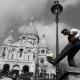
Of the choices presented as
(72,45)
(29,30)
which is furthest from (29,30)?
(72,45)

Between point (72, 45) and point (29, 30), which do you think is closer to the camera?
point (72, 45)

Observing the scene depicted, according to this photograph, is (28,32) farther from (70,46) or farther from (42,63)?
(70,46)

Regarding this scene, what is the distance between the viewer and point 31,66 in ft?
153

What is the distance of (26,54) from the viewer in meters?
51.0

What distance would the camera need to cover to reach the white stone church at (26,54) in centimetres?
4759

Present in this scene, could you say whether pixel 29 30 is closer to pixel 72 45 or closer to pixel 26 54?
pixel 26 54

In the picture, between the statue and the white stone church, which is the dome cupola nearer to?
the white stone church

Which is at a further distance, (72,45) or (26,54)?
(26,54)

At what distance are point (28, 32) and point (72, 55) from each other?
210 feet

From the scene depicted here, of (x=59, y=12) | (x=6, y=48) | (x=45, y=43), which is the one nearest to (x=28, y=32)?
(x=45, y=43)

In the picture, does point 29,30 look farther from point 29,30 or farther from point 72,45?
point 72,45

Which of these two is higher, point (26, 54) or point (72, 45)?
point (26, 54)

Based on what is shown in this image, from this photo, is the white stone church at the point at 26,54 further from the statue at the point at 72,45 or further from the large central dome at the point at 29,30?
the statue at the point at 72,45

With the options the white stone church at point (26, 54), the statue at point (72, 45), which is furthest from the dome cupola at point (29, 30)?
the statue at point (72, 45)
